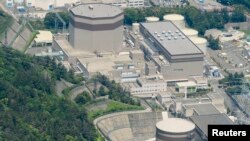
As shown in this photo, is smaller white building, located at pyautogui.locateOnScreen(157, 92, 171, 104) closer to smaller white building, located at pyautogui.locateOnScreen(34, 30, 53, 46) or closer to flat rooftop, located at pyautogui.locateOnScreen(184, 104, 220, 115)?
flat rooftop, located at pyautogui.locateOnScreen(184, 104, 220, 115)

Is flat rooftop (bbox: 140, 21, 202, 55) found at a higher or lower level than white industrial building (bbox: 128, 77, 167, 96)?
higher

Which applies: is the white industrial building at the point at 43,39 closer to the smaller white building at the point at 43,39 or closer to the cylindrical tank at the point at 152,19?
Answer: the smaller white building at the point at 43,39

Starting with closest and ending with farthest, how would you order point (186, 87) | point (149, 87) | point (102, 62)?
point (149, 87) < point (186, 87) < point (102, 62)

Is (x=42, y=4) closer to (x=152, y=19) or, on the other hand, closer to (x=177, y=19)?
(x=152, y=19)

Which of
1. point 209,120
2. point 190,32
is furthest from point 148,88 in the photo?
point 190,32

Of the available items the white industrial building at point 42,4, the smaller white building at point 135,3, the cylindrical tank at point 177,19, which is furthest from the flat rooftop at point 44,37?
the smaller white building at point 135,3

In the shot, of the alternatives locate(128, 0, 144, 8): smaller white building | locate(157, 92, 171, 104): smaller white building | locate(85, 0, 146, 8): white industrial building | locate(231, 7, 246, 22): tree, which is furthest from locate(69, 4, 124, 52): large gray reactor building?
locate(231, 7, 246, 22): tree
